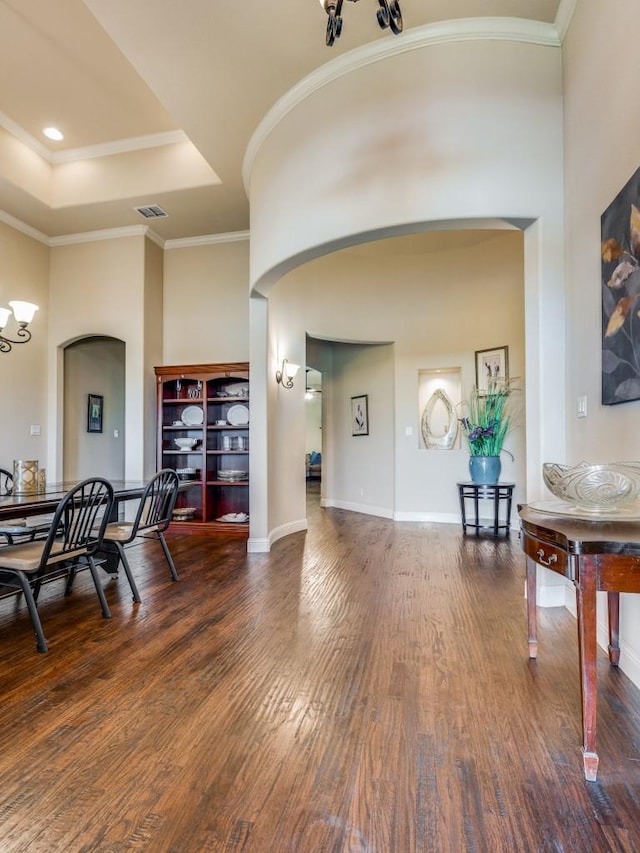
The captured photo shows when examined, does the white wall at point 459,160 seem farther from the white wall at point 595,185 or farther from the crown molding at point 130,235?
the crown molding at point 130,235

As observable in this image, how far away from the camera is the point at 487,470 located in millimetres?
5281

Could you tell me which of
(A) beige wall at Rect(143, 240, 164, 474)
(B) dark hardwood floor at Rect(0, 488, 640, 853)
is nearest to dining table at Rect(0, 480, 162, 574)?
(B) dark hardwood floor at Rect(0, 488, 640, 853)

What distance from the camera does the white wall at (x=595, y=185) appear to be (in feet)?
6.77

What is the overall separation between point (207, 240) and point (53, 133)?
1.87 metres

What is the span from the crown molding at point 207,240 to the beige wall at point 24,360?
163cm

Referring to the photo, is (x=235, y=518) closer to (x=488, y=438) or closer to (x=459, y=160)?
(x=488, y=438)

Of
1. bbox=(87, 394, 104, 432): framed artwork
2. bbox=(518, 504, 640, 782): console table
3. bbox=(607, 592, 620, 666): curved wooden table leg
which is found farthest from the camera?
bbox=(87, 394, 104, 432): framed artwork

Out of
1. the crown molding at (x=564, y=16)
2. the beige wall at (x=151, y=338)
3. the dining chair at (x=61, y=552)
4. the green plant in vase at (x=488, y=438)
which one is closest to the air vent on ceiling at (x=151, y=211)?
the beige wall at (x=151, y=338)

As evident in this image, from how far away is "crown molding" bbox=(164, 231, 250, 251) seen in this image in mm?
5809

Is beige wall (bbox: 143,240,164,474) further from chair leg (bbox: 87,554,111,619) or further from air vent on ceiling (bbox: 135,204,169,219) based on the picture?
chair leg (bbox: 87,554,111,619)

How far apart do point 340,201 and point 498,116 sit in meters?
1.11

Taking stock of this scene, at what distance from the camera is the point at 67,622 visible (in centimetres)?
274

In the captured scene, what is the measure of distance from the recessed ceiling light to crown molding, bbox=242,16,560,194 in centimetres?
293

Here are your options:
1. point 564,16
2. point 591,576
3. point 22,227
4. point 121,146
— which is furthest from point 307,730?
point 22,227
